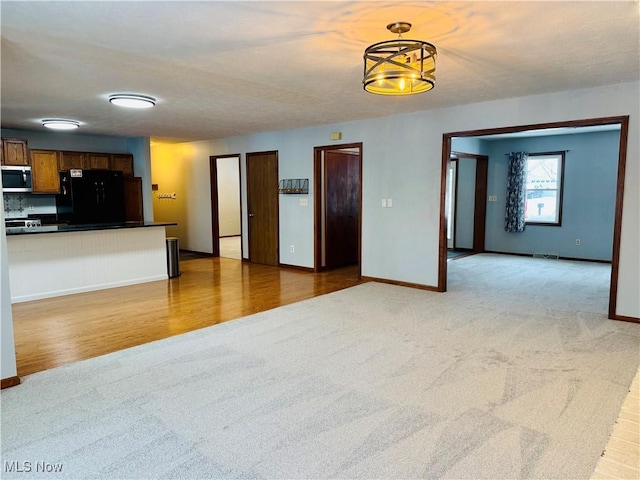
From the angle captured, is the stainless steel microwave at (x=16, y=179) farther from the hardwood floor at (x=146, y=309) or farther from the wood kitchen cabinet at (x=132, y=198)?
Result: the hardwood floor at (x=146, y=309)

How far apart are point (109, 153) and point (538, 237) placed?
28.2 ft

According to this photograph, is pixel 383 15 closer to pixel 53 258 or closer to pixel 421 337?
pixel 421 337

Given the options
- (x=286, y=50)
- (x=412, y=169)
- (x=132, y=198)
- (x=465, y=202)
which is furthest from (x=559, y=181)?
(x=132, y=198)

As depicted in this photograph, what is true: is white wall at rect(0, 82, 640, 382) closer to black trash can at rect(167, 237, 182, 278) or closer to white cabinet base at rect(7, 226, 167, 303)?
black trash can at rect(167, 237, 182, 278)

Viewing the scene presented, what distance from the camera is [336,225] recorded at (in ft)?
23.8

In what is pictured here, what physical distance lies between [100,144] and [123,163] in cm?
51

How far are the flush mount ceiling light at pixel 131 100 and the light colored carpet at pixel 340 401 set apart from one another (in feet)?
8.58

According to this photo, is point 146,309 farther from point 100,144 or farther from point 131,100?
point 100,144

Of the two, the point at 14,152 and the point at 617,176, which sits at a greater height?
the point at 14,152

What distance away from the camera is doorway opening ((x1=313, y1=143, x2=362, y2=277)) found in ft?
22.3

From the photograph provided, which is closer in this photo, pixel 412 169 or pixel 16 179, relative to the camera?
pixel 412 169

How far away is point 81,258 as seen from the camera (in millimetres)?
5539

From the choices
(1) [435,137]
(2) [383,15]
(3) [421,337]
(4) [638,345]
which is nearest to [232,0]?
(2) [383,15]

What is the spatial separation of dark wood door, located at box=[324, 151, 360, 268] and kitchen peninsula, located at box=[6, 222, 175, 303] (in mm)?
2704
